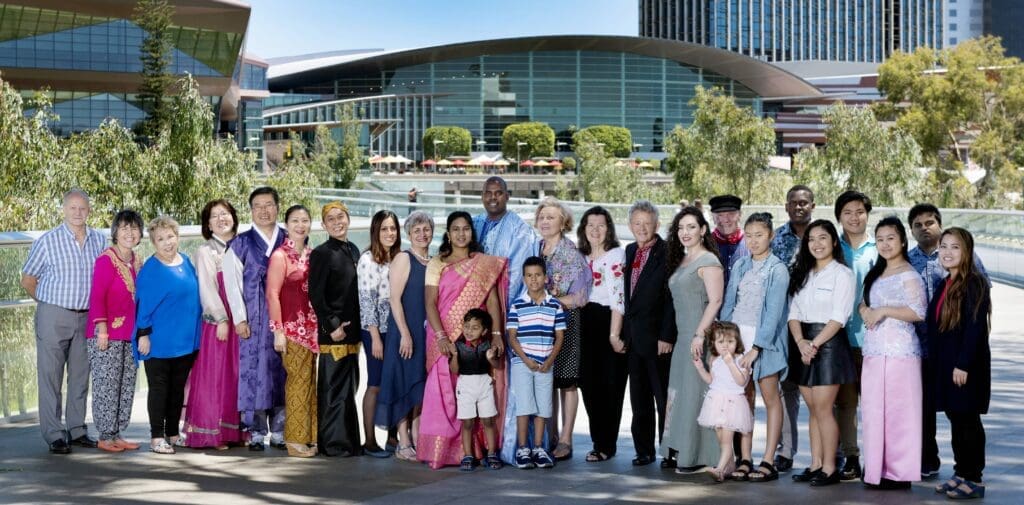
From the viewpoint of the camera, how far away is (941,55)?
51.6 m

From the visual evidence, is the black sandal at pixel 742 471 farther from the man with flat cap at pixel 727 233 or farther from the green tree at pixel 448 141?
the green tree at pixel 448 141

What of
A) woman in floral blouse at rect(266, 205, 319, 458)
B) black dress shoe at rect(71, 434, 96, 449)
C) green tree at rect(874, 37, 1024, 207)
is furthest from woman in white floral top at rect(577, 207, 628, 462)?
green tree at rect(874, 37, 1024, 207)

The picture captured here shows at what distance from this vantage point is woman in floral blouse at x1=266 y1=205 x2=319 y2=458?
744cm

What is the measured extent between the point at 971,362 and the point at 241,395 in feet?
13.7

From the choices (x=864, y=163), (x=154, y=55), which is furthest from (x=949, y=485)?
(x=154, y=55)

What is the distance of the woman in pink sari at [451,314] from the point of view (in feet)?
23.8

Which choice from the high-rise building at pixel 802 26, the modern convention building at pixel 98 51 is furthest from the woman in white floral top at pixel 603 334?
the high-rise building at pixel 802 26

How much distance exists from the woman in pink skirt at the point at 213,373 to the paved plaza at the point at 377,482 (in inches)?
5.7

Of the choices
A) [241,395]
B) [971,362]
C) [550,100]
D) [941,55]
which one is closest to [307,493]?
[241,395]

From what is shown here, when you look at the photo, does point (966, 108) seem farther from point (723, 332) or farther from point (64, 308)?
point (64, 308)

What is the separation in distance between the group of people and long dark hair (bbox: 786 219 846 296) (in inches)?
0.5

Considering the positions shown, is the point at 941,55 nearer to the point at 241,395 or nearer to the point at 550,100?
the point at 241,395

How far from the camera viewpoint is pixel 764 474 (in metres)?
6.67

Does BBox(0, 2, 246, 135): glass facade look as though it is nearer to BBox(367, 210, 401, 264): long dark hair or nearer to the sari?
BBox(367, 210, 401, 264): long dark hair
